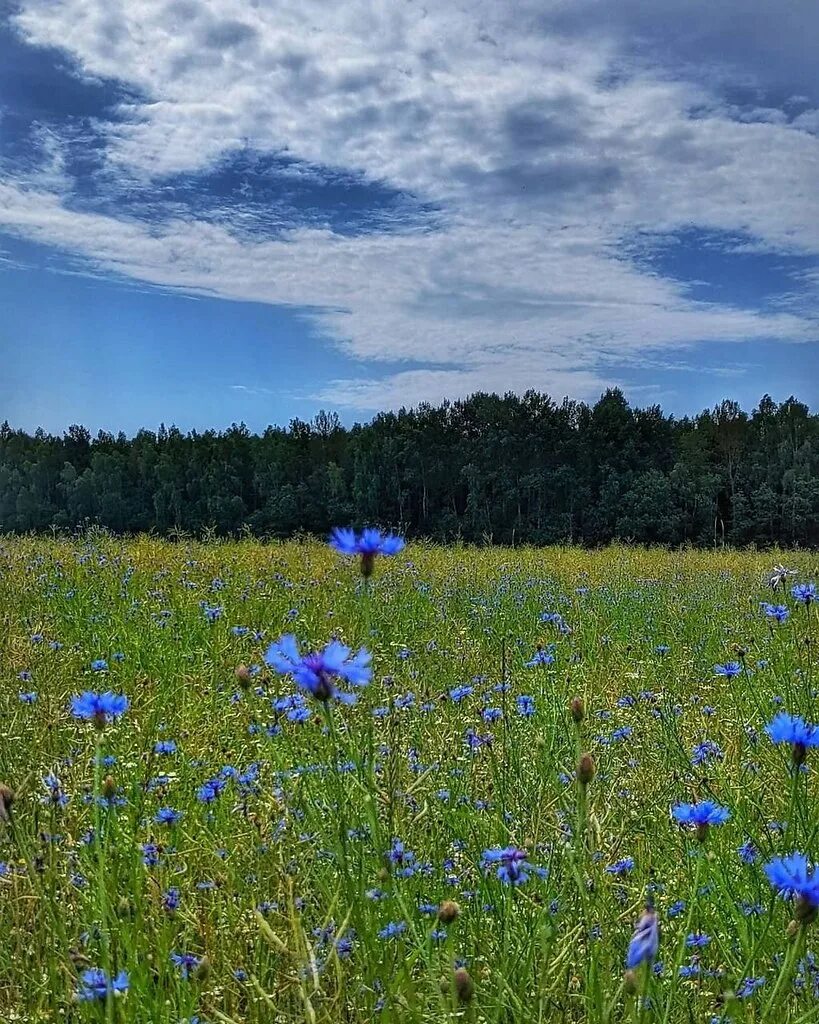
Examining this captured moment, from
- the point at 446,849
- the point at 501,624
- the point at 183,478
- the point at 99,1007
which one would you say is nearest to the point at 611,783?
the point at 446,849

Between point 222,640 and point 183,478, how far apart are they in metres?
25.9

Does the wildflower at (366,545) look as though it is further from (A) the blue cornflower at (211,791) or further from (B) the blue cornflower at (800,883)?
(A) the blue cornflower at (211,791)

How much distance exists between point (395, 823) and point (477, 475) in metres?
28.5

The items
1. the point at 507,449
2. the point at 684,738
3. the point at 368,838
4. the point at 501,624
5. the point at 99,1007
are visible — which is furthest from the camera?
the point at 507,449

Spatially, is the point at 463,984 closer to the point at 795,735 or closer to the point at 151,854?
the point at 795,735

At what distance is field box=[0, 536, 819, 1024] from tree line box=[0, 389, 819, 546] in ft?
73.8

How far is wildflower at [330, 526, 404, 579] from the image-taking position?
1257 millimetres

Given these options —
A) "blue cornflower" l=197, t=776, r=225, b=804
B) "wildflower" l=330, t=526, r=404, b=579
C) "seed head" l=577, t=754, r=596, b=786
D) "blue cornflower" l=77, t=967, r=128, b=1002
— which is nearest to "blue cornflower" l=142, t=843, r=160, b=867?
"blue cornflower" l=197, t=776, r=225, b=804

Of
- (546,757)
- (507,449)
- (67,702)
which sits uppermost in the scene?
(507,449)

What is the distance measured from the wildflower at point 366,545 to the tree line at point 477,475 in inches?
995

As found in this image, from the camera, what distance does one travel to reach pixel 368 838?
5.93 ft

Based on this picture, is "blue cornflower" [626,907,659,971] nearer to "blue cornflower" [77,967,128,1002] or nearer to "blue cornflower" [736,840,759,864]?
"blue cornflower" [77,967,128,1002]

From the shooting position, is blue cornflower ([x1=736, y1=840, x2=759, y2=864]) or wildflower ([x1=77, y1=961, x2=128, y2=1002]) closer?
wildflower ([x1=77, y1=961, x2=128, y2=1002])

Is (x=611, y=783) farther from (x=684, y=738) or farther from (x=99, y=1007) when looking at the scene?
(x=99, y=1007)
